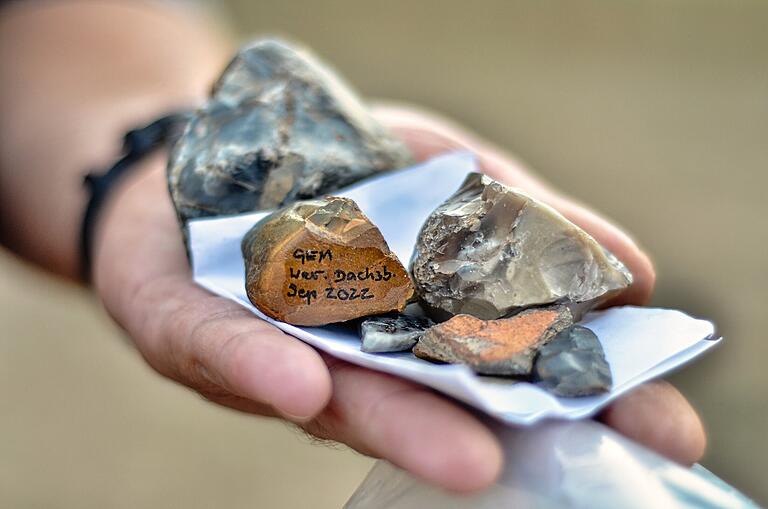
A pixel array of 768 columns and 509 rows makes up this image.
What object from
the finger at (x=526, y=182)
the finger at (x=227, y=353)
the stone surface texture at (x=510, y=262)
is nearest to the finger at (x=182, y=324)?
the finger at (x=227, y=353)

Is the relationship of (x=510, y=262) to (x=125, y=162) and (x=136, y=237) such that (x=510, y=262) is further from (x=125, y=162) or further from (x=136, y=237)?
(x=125, y=162)

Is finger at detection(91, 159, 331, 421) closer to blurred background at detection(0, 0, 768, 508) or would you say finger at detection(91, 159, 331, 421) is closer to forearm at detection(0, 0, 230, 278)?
blurred background at detection(0, 0, 768, 508)

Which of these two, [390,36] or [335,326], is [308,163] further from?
[390,36]

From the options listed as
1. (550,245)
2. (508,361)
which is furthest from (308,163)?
(508,361)

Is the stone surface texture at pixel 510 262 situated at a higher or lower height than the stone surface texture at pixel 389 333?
higher

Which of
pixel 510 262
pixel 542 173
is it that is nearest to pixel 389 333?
pixel 510 262

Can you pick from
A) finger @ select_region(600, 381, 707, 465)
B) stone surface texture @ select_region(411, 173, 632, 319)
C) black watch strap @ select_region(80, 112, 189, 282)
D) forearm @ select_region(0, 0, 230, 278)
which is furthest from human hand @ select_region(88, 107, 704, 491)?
forearm @ select_region(0, 0, 230, 278)

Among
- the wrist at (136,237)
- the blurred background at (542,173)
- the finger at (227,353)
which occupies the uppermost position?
the finger at (227,353)

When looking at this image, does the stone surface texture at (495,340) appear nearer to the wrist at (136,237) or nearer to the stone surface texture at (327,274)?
the stone surface texture at (327,274)
